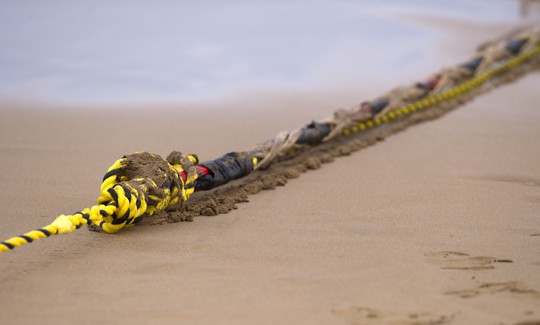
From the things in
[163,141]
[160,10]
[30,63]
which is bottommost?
[163,141]

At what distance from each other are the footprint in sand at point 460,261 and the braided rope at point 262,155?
0.75 metres

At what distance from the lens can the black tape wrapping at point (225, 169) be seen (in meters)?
2.48

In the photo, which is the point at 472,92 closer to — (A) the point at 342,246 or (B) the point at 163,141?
(B) the point at 163,141

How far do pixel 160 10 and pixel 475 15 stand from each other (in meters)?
2.43

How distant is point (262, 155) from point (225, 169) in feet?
0.92

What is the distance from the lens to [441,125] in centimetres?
354

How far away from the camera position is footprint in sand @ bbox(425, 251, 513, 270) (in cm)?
196

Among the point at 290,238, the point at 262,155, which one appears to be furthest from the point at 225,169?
the point at 290,238

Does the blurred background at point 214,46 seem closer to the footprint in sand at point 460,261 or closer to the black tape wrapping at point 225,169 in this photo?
the black tape wrapping at point 225,169

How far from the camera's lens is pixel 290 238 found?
7.07 ft

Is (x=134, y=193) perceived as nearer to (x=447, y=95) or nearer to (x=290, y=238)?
(x=290, y=238)

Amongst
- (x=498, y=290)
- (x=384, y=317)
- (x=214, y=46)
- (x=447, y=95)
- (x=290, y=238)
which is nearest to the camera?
(x=384, y=317)

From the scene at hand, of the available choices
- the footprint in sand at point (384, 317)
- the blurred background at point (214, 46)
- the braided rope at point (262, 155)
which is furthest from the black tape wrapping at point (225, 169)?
the blurred background at point (214, 46)

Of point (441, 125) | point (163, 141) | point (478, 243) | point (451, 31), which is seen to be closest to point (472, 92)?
point (441, 125)
